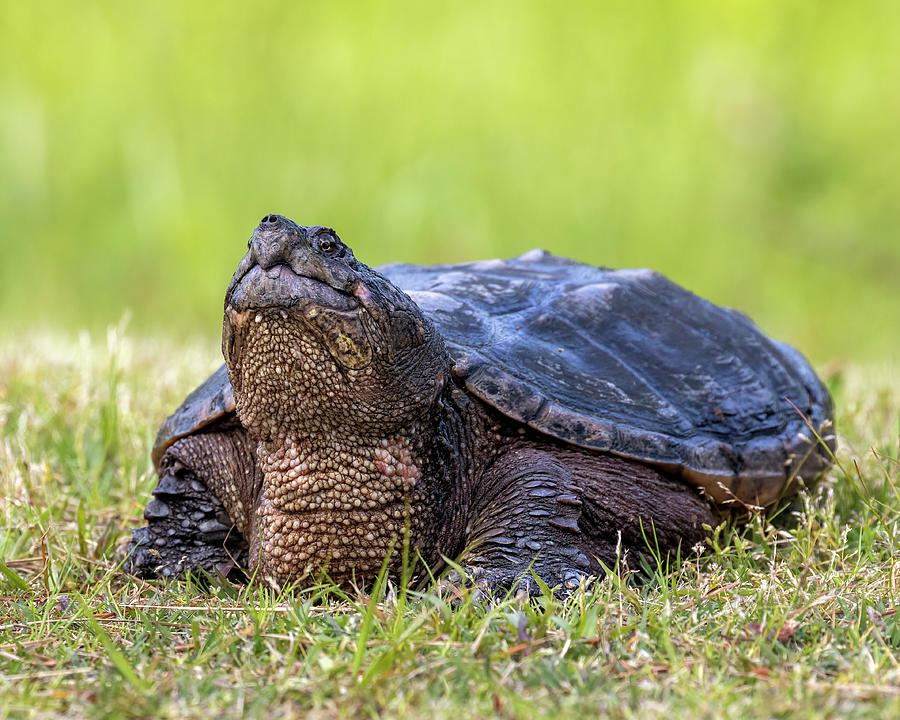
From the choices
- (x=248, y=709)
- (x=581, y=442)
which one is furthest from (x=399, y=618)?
(x=581, y=442)

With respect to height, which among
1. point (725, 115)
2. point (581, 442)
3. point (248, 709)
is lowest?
point (248, 709)

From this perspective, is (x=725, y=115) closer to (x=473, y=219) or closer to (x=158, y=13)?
(x=473, y=219)

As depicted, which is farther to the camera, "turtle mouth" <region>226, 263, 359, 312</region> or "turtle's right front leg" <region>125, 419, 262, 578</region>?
"turtle's right front leg" <region>125, 419, 262, 578</region>

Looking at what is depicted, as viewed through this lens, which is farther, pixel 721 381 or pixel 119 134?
pixel 119 134

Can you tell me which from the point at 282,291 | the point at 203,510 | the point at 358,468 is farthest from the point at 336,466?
the point at 203,510

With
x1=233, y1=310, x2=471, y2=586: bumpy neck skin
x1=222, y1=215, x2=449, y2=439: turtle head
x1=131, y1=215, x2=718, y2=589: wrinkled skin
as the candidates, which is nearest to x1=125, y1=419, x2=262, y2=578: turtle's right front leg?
x1=131, y1=215, x2=718, y2=589: wrinkled skin

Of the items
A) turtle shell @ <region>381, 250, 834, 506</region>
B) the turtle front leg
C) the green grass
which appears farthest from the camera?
turtle shell @ <region>381, 250, 834, 506</region>

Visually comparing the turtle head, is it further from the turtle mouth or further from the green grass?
the green grass

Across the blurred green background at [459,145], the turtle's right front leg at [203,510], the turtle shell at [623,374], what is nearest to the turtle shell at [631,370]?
the turtle shell at [623,374]

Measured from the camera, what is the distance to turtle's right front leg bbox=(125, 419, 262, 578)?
2.47 metres

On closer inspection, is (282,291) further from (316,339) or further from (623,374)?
(623,374)

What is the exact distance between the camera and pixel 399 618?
65.4 inches

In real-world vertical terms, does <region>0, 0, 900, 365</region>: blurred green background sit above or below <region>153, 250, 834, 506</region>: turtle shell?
above

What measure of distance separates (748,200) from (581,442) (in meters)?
5.79
